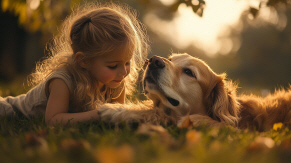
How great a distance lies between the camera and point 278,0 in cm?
357

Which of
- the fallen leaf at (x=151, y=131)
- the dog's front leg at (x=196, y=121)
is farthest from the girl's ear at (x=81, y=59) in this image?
the fallen leaf at (x=151, y=131)

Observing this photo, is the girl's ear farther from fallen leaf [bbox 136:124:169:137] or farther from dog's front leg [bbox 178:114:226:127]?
fallen leaf [bbox 136:124:169:137]

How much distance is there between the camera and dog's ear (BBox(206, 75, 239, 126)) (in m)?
2.54

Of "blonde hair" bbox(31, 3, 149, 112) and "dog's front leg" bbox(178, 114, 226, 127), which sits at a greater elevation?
"blonde hair" bbox(31, 3, 149, 112)

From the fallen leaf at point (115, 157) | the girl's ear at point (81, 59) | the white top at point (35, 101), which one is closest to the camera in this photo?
the fallen leaf at point (115, 157)

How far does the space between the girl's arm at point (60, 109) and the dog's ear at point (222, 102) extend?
48.8 inches

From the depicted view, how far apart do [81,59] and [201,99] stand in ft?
4.68

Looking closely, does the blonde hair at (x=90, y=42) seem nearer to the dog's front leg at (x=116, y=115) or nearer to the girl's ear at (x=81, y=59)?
the girl's ear at (x=81, y=59)

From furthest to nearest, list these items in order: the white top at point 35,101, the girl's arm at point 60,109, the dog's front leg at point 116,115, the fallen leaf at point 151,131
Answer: the white top at point 35,101, the girl's arm at point 60,109, the dog's front leg at point 116,115, the fallen leaf at point 151,131

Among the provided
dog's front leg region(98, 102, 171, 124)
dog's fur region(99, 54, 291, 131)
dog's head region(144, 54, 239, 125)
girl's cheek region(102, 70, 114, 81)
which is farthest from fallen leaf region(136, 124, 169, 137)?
girl's cheek region(102, 70, 114, 81)

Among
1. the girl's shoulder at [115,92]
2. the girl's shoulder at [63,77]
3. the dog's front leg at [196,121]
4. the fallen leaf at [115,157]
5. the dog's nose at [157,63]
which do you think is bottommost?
the fallen leaf at [115,157]

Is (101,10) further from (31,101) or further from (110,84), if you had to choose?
(31,101)

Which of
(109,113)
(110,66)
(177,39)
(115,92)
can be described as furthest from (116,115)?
(177,39)

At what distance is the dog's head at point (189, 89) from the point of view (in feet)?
8.41
